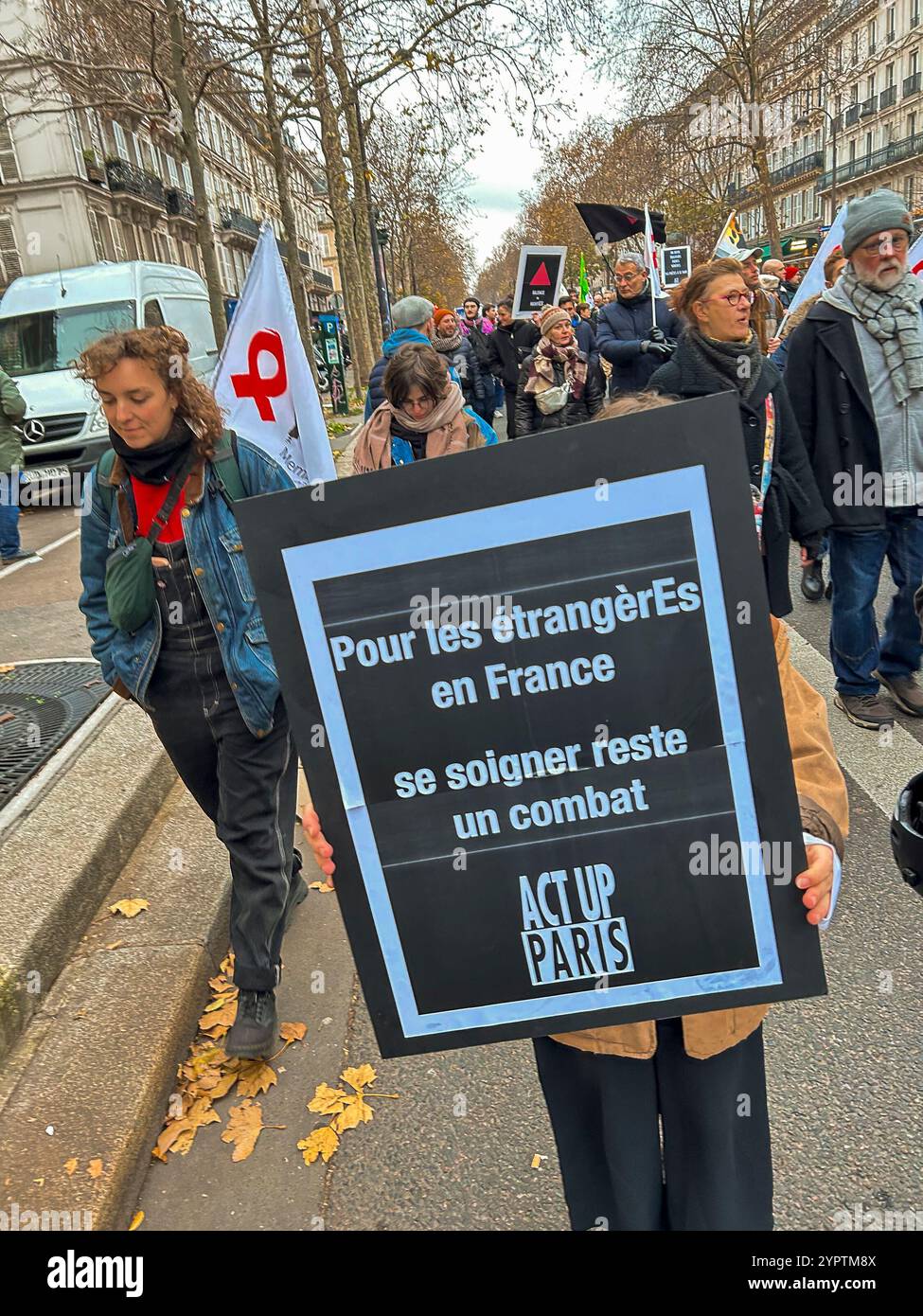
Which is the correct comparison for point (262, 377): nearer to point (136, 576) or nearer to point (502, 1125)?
point (136, 576)

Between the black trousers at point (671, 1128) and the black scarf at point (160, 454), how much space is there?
1.76 metres

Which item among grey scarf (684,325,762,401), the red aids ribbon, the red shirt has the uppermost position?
the red aids ribbon

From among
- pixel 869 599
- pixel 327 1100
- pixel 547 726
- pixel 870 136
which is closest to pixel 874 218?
pixel 869 599

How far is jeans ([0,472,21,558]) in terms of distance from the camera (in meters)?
8.72

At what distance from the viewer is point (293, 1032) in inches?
120

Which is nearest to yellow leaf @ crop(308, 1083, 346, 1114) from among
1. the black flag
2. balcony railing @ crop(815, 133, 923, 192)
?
the black flag

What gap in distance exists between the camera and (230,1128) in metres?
2.66

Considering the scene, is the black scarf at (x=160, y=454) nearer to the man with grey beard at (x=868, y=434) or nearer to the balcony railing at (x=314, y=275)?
the man with grey beard at (x=868, y=434)

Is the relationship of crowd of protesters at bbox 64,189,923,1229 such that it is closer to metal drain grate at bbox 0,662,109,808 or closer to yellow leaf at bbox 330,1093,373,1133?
yellow leaf at bbox 330,1093,373,1133

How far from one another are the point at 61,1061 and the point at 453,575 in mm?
2198

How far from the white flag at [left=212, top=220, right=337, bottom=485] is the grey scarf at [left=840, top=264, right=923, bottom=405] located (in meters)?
2.46
